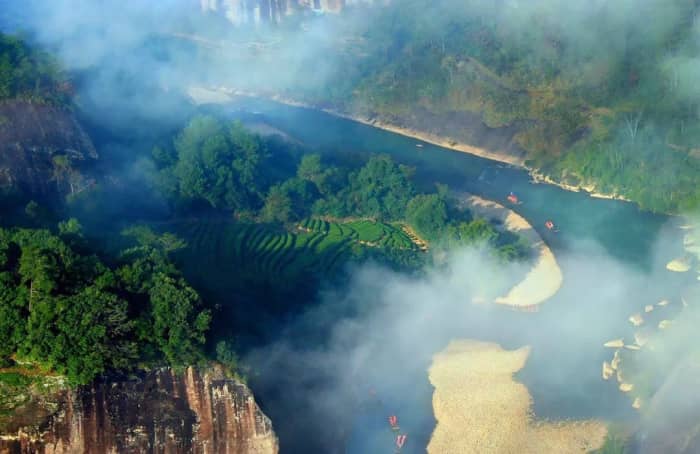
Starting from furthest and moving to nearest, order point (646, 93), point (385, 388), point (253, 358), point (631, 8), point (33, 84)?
1. point (631, 8)
2. point (646, 93)
3. point (33, 84)
4. point (385, 388)
5. point (253, 358)

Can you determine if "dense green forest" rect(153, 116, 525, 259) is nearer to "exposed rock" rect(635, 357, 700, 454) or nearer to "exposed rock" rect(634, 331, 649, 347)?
"exposed rock" rect(634, 331, 649, 347)

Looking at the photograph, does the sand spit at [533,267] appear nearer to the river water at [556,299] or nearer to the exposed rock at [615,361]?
the river water at [556,299]

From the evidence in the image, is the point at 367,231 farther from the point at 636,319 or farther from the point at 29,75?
the point at 29,75

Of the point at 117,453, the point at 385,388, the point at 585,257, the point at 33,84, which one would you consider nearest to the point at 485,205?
the point at 585,257

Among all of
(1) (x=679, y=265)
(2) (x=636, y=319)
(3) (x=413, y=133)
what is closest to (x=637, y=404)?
(2) (x=636, y=319)

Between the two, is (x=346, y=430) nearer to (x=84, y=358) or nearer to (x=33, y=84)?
(x=84, y=358)

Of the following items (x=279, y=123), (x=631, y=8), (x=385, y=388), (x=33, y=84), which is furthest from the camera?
(x=279, y=123)

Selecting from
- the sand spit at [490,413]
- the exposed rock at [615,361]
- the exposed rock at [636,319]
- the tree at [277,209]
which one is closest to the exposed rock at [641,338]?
the exposed rock at [636,319]

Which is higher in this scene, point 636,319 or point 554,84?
point 554,84
